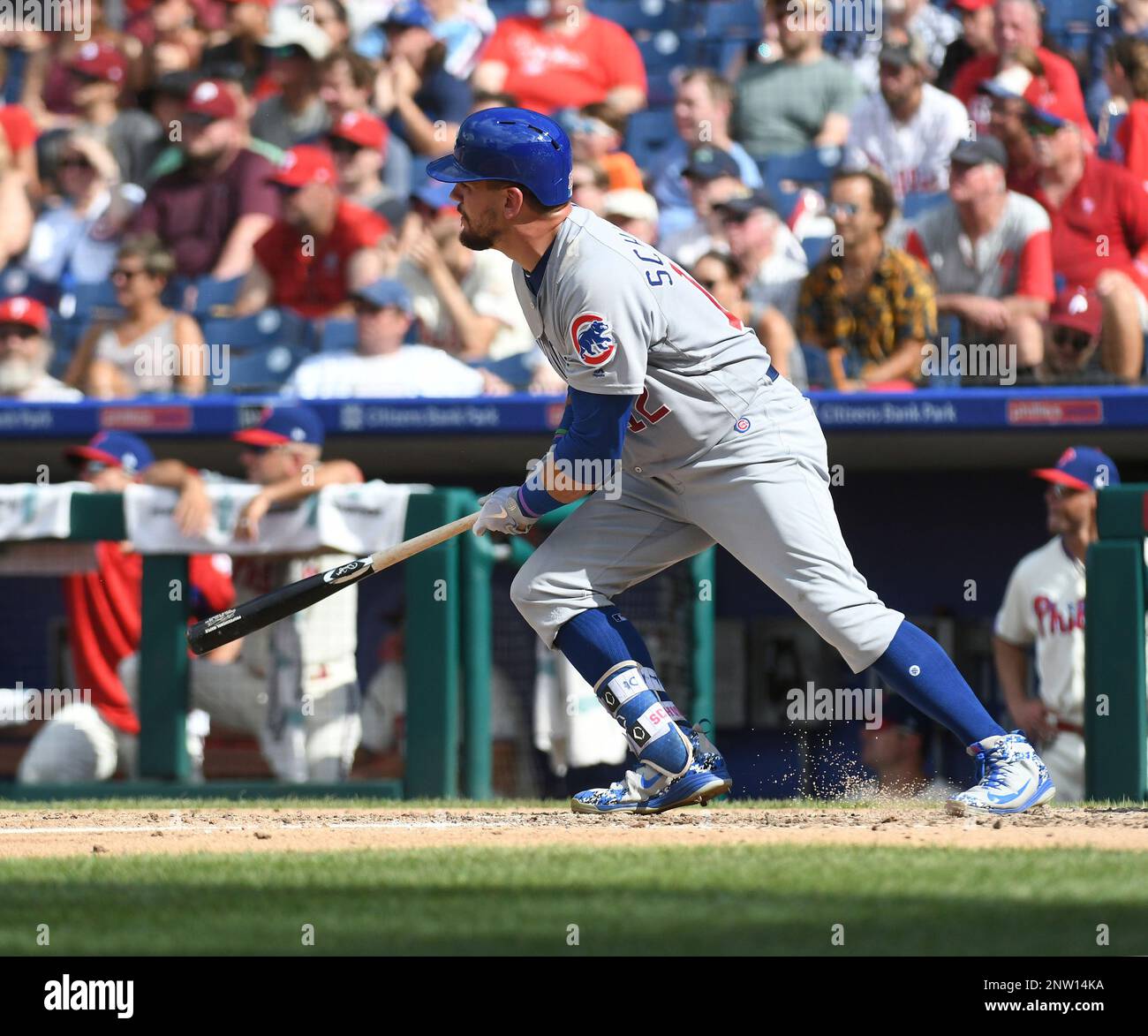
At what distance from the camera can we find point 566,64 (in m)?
10.2

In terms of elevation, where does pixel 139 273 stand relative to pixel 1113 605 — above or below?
above

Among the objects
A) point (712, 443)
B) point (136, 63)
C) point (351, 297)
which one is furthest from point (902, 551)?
point (136, 63)

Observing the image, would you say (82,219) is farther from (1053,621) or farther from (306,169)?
(1053,621)

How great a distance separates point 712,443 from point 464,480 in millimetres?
4703

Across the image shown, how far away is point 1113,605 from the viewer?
621 cm

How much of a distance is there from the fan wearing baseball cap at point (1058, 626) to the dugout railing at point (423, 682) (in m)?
1.24

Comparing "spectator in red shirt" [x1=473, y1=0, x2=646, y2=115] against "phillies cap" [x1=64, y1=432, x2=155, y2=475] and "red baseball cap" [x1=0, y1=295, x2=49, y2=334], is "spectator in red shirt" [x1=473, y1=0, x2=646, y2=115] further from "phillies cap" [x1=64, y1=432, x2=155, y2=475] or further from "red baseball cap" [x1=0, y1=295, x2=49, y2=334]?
"phillies cap" [x1=64, y1=432, x2=155, y2=475]

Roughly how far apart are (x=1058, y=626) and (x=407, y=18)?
524 cm

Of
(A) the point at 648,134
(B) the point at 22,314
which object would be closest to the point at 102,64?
(B) the point at 22,314

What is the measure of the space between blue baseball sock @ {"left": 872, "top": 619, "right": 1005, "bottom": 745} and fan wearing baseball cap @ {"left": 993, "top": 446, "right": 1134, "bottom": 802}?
236cm

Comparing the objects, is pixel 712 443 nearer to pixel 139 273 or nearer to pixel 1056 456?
pixel 1056 456

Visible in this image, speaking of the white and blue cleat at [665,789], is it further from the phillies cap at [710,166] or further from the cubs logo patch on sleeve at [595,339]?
the phillies cap at [710,166]

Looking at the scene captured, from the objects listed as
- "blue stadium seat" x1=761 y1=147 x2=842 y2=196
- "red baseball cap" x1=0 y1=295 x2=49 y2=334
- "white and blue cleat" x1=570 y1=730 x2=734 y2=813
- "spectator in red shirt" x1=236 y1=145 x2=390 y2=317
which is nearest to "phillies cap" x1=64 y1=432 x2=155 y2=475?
"red baseball cap" x1=0 y1=295 x2=49 y2=334

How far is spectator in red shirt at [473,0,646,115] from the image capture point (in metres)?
10.1
